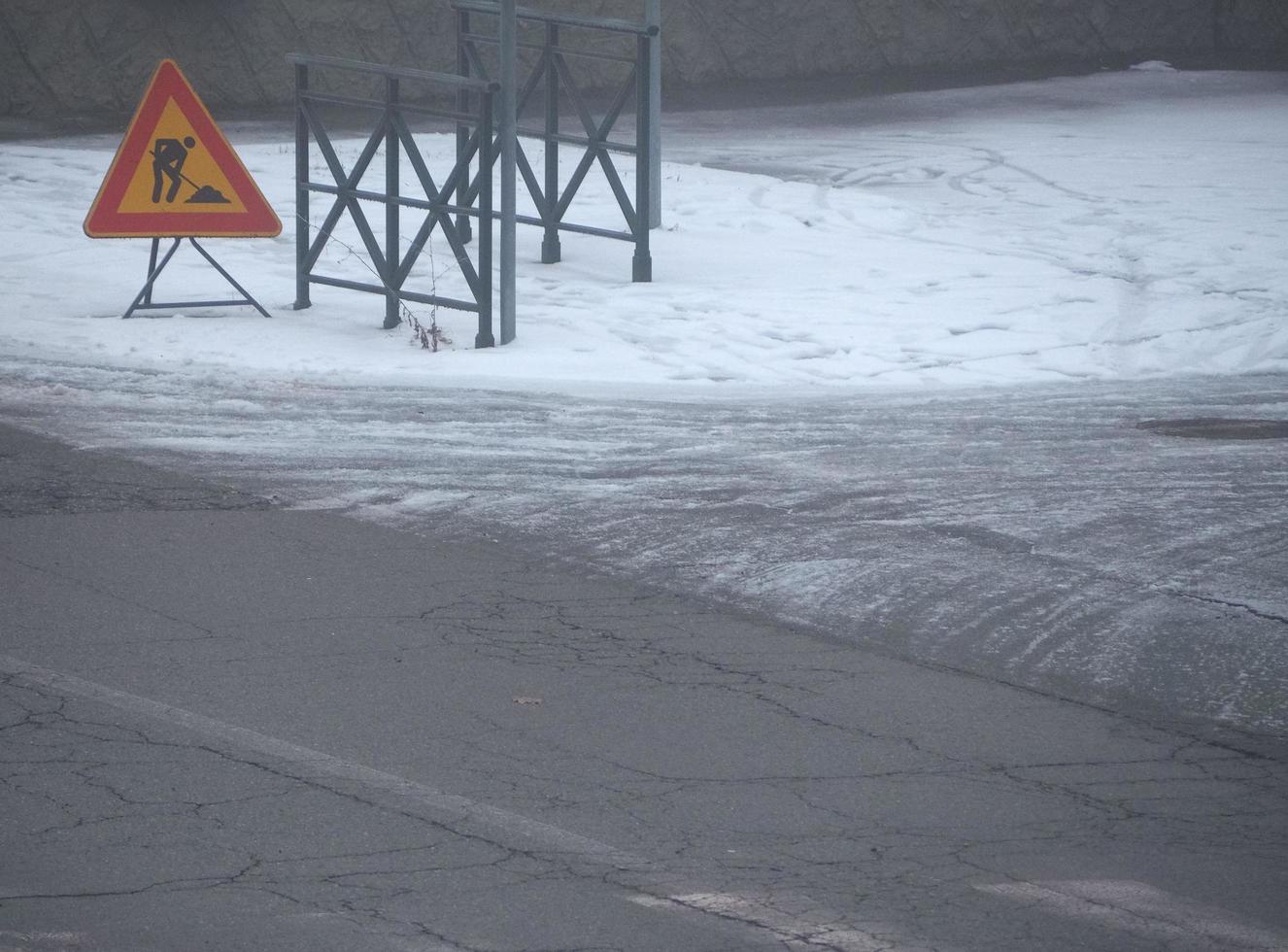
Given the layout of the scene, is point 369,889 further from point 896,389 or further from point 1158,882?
point 896,389

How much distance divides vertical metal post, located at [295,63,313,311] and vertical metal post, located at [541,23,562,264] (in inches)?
86.7

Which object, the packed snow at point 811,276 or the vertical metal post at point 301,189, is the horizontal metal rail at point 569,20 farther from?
the packed snow at point 811,276

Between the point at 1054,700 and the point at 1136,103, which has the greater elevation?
the point at 1136,103

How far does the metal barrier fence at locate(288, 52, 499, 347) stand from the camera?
10969mm

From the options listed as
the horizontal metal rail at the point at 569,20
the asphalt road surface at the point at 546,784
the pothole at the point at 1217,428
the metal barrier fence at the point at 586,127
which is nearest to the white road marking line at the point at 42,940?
the asphalt road surface at the point at 546,784

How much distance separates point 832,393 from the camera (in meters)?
10.4

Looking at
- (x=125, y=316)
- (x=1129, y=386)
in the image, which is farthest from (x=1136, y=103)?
(x=125, y=316)

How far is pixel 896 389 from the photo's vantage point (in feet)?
34.6

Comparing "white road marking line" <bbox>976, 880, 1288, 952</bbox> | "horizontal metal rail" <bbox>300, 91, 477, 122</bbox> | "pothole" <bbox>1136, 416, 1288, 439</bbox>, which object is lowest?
"white road marking line" <bbox>976, 880, 1288, 952</bbox>

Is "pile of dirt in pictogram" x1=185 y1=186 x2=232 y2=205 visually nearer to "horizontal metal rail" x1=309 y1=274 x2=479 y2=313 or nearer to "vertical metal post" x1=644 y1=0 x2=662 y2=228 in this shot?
"horizontal metal rail" x1=309 y1=274 x2=479 y2=313

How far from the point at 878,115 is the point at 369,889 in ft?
59.7

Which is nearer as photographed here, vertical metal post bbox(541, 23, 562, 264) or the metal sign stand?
the metal sign stand

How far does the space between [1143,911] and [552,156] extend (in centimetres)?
1041

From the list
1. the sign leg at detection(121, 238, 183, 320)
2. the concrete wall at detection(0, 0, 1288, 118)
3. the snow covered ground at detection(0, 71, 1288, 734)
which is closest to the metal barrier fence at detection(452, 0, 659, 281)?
the snow covered ground at detection(0, 71, 1288, 734)
